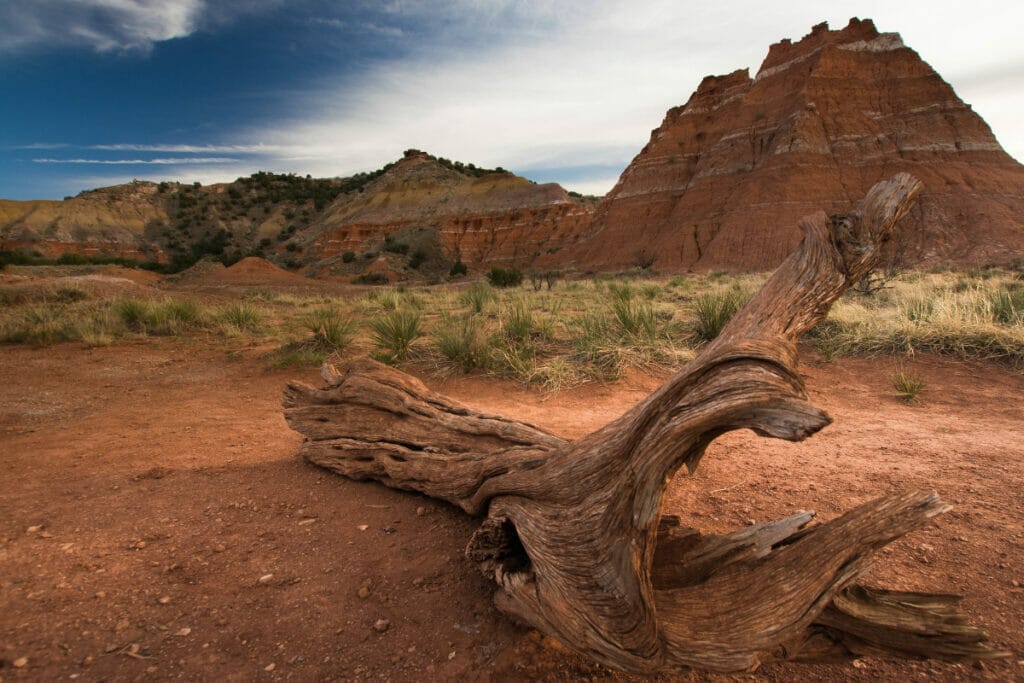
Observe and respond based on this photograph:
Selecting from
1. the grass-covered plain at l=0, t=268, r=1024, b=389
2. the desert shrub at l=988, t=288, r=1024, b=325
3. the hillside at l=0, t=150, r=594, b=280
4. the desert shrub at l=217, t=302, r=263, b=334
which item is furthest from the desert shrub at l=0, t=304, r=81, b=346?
the hillside at l=0, t=150, r=594, b=280

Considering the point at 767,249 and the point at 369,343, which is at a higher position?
the point at 767,249

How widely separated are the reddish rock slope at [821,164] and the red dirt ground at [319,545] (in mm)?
32427

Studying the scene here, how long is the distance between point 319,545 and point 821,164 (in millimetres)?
42950

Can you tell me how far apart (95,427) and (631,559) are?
5471 mm

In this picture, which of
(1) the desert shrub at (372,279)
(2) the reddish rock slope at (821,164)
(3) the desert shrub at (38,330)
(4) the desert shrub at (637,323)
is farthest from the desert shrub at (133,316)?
(2) the reddish rock slope at (821,164)

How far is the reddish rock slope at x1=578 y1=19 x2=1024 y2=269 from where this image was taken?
1298 inches

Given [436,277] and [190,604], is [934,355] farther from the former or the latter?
[436,277]

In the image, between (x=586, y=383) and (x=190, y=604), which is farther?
(x=586, y=383)

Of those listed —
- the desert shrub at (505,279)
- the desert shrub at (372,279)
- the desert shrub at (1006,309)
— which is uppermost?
the desert shrub at (1006,309)

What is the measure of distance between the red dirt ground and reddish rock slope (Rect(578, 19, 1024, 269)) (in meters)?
32.4

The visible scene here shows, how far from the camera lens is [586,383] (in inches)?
255

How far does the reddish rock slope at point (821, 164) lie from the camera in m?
33.0

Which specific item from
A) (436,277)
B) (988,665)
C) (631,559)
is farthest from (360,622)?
(436,277)

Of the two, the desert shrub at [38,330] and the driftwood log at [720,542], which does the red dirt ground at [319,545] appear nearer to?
the driftwood log at [720,542]
